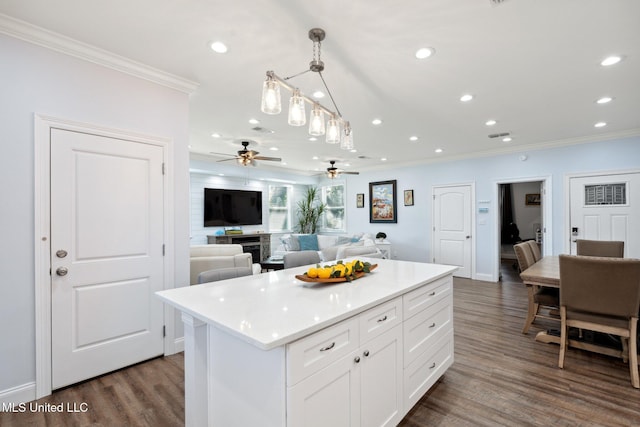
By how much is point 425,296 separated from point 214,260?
246 cm

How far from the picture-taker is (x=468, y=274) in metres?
6.33

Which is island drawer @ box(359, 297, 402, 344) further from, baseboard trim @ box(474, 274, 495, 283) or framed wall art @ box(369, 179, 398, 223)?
framed wall art @ box(369, 179, 398, 223)

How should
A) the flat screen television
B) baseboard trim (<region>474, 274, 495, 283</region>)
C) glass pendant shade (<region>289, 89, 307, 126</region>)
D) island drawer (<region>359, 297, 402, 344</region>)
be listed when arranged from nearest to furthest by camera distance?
Result: island drawer (<region>359, 297, 402, 344</region>) < glass pendant shade (<region>289, 89, 307, 126</region>) < baseboard trim (<region>474, 274, 495, 283</region>) < the flat screen television

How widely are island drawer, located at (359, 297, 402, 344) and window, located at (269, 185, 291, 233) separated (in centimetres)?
681

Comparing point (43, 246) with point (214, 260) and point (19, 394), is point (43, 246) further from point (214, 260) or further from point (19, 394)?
point (214, 260)

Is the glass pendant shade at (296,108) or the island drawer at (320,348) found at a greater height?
the glass pendant shade at (296,108)

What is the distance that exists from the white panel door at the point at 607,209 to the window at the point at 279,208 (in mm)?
6392

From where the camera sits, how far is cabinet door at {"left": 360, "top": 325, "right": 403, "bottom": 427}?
1.54 m

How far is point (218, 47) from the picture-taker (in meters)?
2.38

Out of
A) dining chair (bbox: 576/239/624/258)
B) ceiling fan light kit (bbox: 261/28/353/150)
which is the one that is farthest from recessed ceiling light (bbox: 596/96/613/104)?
ceiling fan light kit (bbox: 261/28/353/150)

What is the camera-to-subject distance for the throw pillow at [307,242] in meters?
7.62

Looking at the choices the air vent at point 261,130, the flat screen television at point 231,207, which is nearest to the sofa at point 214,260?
the air vent at point 261,130

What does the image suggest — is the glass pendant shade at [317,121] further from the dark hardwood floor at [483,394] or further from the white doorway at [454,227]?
the white doorway at [454,227]

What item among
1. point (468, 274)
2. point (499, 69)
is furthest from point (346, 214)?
point (499, 69)
